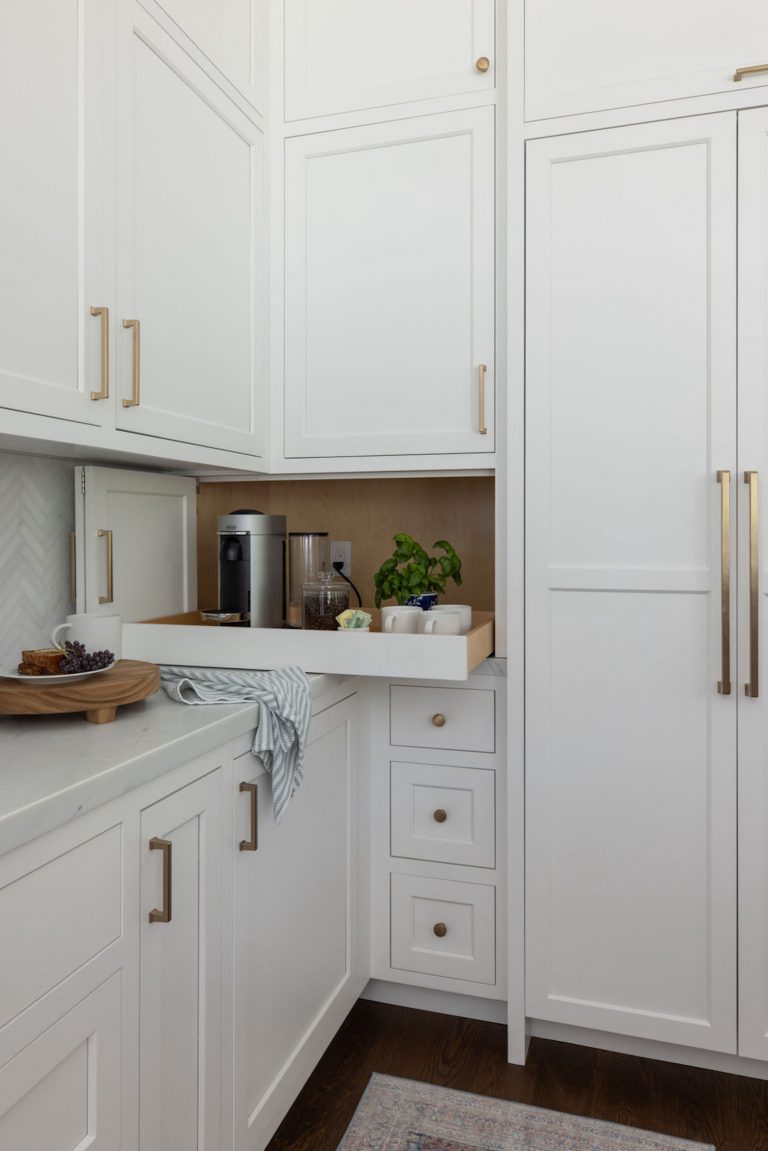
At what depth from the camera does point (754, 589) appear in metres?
1.58

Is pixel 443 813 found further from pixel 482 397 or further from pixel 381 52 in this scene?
pixel 381 52

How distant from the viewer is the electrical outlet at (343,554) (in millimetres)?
2262

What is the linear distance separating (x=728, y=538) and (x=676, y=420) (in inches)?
10.4

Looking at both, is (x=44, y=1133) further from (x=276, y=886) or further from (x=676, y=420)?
(x=676, y=420)

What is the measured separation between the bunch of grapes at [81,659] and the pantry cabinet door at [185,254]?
40cm

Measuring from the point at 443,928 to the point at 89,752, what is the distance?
116 centimetres

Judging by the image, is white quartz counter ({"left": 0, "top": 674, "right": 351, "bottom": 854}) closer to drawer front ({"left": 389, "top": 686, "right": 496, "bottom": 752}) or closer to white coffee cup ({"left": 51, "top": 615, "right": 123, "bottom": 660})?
Result: white coffee cup ({"left": 51, "top": 615, "right": 123, "bottom": 660})

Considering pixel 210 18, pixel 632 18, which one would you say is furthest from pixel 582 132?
pixel 210 18

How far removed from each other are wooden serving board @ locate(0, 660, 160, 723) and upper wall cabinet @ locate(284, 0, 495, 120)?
1429mm

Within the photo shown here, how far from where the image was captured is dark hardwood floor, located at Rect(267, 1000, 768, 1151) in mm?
1565

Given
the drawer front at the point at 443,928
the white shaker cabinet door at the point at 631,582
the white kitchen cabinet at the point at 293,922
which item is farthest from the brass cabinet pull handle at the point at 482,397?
the drawer front at the point at 443,928

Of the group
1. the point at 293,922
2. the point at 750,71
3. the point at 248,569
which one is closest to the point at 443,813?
the point at 293,922

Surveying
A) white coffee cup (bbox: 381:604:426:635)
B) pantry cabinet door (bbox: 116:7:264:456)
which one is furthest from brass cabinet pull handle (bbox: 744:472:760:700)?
pantry cabinet door (bbox: 116:7:264:456)

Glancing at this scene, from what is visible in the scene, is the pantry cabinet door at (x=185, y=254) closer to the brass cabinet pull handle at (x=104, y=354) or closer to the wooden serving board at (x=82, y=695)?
the brass cabinet pull handle at (x=104, y=354)
